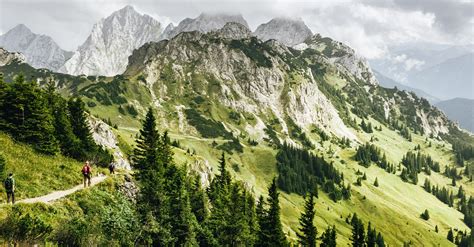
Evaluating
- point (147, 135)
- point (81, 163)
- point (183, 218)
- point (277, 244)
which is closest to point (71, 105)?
point (147, 135)

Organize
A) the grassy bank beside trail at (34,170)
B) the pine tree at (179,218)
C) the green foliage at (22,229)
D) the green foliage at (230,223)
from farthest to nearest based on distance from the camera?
the green foliage at (230,223), the pine tree at (179,218), the grassy bank beside trail at (34,170), the green foliage at (22,229)

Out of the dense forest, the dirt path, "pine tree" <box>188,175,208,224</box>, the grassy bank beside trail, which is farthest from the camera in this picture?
"pine tree" <box>188,175,208,224</box>

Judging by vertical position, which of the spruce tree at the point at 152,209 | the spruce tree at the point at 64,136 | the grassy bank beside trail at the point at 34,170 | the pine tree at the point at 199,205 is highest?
the spruce tree at the point at 64,136

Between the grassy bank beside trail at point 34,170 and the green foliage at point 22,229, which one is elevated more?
the grassy bank beside trail at point 34,170

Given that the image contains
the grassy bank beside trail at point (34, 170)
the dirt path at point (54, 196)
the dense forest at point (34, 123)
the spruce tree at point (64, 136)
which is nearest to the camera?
the dirt path at point (54, 196)

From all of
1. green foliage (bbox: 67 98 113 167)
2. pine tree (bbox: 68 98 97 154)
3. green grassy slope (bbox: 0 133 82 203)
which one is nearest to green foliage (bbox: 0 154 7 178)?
green grassy slope (bbox: 0 133 82 203)

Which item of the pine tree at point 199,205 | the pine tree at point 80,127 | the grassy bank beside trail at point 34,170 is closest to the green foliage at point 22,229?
the grassy bank beside trail at point 34,170

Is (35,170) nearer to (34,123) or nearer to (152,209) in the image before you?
(34,123)

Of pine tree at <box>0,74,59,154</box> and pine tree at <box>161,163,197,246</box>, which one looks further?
pine tree at <box>161,163,197,246</box>

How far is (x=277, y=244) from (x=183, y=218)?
2730 cm

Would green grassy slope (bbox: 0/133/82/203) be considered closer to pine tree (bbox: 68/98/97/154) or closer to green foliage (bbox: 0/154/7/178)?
green foliage (bbox: 0/154/7/178)

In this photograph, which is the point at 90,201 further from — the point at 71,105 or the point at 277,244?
the point at 277,244

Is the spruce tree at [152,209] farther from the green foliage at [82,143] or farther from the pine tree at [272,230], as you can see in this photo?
the pine tree at [272,230]

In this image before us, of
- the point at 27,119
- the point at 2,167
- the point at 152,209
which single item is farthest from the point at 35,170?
the point at 152,209
